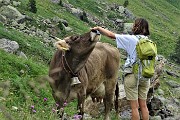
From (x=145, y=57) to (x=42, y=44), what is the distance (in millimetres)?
17030

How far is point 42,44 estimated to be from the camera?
25.1m

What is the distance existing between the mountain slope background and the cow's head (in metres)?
0.82

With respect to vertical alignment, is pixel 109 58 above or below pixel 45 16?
above

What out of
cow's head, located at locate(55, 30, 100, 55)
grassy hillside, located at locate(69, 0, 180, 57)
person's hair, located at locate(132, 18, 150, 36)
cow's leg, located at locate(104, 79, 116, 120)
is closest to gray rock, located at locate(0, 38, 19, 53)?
cow's leg, located at locate(104, 79, 116, 120)

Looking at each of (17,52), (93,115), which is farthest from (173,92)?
(93,115)

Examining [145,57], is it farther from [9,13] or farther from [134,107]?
[9,13]

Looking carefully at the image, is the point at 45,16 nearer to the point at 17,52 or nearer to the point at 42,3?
the point at 42,3

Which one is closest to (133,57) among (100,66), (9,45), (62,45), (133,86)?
(133,86)

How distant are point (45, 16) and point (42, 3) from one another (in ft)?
22.5

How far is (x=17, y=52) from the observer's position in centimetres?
1895

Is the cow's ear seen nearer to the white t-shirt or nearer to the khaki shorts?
the white t-shirt

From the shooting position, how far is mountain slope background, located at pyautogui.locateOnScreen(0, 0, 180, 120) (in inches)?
223

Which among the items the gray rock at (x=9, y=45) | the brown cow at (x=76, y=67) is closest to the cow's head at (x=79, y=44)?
the brown cow at (x=76, y=67)

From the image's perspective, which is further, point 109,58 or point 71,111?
point 71,111
